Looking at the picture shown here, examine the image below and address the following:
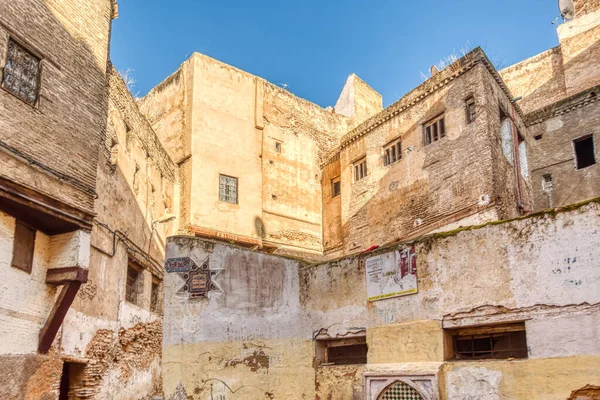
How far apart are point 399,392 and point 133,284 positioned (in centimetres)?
852

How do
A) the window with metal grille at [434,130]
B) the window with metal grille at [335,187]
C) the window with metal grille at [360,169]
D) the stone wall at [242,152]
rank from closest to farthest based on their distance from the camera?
1. the window with metal grille at [434,130]
2. the stone wall at [242,152]
3. the window with metal grille at [360,169]
4. the window with metal grille at [335,187]

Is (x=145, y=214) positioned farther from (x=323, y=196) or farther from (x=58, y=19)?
(x=323, y=196)

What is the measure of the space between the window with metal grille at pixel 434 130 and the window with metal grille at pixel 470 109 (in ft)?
2.68

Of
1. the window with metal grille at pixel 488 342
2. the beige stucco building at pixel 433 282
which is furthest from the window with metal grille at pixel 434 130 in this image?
the window with metal grille at pixel 488 342

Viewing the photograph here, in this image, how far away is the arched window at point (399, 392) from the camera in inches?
292

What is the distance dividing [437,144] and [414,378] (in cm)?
876

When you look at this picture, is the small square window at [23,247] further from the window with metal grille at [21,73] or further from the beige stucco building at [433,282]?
the beige stucco building at [433,282]

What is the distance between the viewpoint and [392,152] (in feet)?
54.9

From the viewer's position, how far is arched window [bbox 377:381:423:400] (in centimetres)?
741

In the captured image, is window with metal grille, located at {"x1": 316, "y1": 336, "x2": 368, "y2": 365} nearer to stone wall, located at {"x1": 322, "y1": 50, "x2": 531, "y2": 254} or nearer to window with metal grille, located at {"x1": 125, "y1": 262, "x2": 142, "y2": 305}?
stone wall, located at {"x1": 322, "y1": 50, "x2": 531, "y2": 254}

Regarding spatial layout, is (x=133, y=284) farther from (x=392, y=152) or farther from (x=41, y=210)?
(x=392, y=152)

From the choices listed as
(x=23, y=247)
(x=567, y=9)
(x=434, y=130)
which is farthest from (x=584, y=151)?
(x=23, y=247)

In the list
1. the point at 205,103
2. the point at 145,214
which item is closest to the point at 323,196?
the point at 205,103

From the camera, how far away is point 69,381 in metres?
10.8
